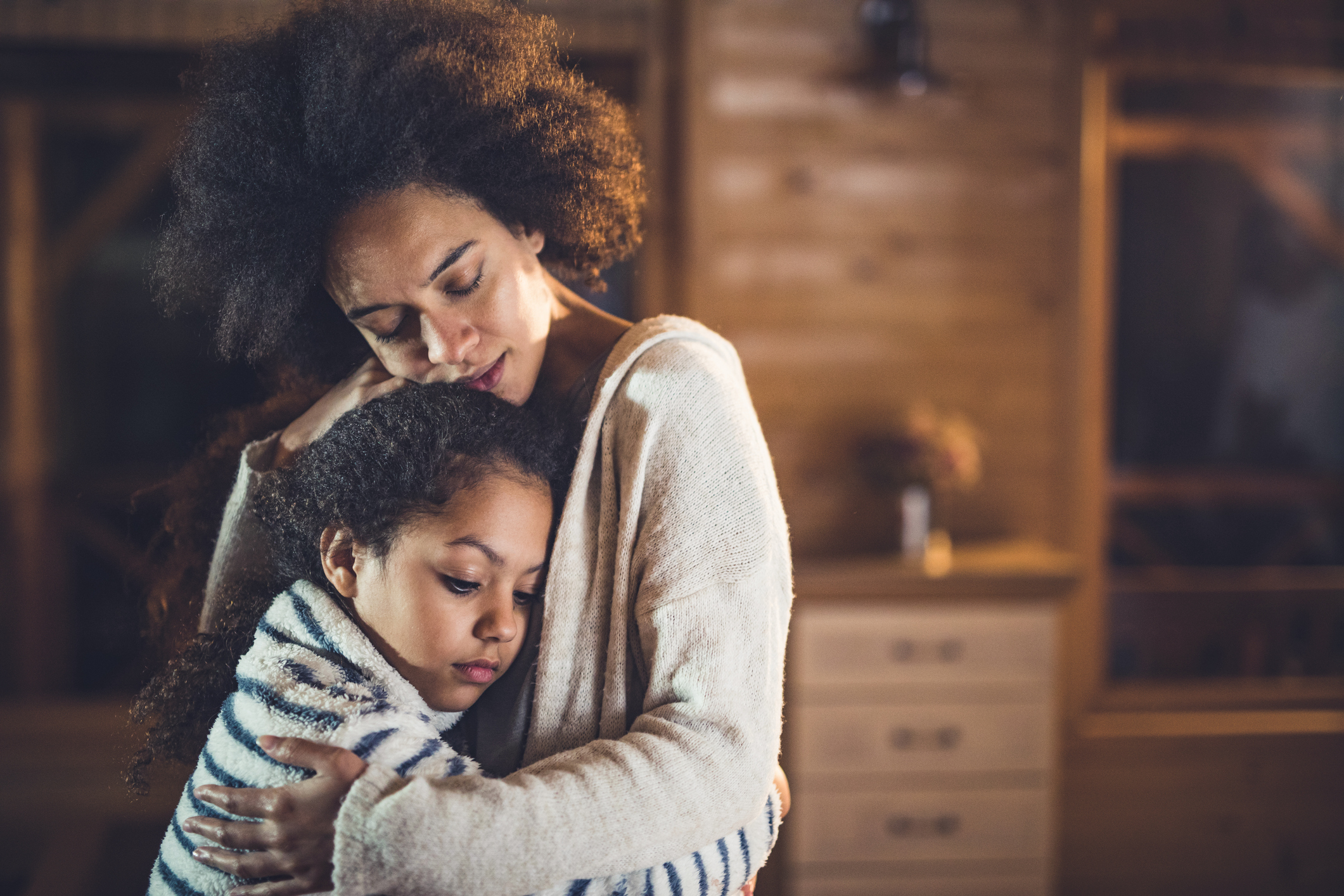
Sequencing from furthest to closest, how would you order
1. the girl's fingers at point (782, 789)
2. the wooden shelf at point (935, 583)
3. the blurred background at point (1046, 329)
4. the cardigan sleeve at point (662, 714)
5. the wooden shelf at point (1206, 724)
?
1. the wooden shelf at point (1206, 724)
2. the blurred background at point (1046, 329)
3. the wooden shelf at point (935, 583)
4. the girl's fingers at point (782, 789)
5. the cardigan sleeve at point (662, 714)

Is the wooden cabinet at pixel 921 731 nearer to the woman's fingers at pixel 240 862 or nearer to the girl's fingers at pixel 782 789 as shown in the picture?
the girl's fingers at pixel 782 789

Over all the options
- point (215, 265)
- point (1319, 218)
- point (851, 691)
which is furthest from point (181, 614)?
point (1319, 218)

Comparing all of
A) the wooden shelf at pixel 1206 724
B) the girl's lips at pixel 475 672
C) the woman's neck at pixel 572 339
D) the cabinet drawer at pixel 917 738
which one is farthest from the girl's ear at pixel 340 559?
the wooden shelf at pixel 1206 724

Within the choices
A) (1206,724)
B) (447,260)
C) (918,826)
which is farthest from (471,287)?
(1206,724)

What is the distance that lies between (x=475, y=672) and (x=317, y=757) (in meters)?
0.14

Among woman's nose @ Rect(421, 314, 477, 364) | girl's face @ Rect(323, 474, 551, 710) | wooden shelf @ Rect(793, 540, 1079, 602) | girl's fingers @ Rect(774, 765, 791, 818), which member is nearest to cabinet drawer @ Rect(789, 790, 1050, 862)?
wooden shelf @ Rect(793, 540, 1079, 602)

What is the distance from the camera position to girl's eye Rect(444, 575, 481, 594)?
31.0 inches

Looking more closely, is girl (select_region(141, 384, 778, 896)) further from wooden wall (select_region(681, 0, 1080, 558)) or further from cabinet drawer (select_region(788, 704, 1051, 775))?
wooden wall (select_region(681, 0, 1080, 558))

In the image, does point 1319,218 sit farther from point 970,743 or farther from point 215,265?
point 215,265

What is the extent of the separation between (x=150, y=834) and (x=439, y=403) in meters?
0.53

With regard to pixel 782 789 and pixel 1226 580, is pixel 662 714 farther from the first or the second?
pixel 1226 580

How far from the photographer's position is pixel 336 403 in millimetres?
857

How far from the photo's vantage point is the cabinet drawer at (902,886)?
90.2 inches

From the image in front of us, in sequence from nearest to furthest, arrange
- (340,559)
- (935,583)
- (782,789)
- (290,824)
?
(290,824), (340,559), (782,789), (935,583)
